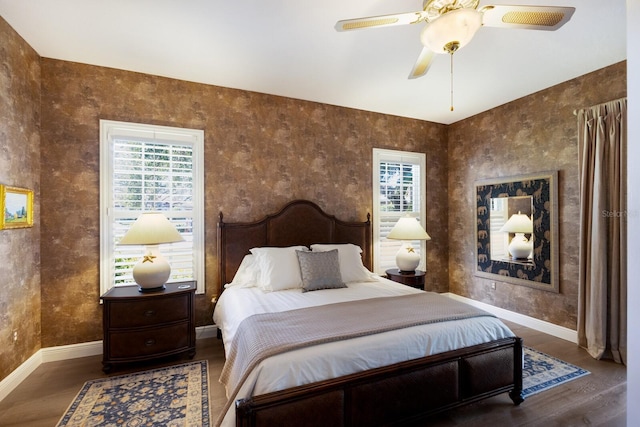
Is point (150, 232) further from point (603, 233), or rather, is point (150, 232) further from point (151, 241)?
point (603, 233)

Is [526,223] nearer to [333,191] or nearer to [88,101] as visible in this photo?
[333,191]

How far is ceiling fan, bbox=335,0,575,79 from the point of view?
1592 mm

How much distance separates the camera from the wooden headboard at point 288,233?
3354mm

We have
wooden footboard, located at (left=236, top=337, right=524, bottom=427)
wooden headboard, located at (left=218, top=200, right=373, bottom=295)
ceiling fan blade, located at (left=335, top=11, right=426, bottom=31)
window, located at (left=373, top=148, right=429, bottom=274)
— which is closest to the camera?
wooden footboard, located at (left=236, top=337, right=524, bottom=427)

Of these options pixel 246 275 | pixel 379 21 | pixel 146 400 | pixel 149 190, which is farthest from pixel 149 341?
pixel 379 21

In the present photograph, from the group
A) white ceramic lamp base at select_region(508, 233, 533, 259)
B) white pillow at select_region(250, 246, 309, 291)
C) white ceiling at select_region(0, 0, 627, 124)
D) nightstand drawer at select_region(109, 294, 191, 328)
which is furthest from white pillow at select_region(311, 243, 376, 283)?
white ceramic lamp base at select_region(508, 233, 533, 259)

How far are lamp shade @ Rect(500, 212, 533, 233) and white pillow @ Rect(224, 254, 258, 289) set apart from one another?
3.40m

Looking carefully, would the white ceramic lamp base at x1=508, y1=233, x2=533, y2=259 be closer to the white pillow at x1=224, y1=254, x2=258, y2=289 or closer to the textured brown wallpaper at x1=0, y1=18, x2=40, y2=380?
the white pillow at x1=224, y1=254, x2=258, y2=289

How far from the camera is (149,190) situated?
313 centimetres

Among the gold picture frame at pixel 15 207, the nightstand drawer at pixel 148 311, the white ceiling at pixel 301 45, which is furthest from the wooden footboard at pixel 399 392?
the white ceiling at pixel 301 45

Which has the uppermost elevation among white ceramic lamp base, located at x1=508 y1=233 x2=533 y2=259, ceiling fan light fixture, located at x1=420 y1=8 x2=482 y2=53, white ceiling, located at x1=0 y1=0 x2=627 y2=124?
white ceiling, located at x1=0 y1=0 x2=627 y2=124

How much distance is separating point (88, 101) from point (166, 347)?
259 centimetres

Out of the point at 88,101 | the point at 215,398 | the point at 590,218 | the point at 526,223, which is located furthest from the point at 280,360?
the point at 526,223

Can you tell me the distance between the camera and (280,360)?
5.14 ft
